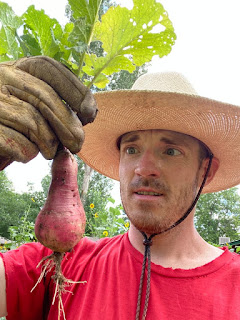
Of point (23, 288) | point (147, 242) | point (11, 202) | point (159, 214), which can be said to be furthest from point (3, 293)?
point (11, 202)

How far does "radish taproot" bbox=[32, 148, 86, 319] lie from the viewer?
1073mm

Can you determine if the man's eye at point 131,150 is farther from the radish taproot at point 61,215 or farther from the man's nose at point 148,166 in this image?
the radish taproot at point 61,215

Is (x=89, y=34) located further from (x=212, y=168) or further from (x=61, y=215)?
(x=212, y=168)

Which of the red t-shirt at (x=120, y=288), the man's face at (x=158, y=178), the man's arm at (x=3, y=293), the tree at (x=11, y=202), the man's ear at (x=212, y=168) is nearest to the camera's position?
the red t-shirt at (x=120, y=288)

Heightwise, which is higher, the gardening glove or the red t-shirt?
the gardening glove

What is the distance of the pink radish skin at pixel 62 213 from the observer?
107cm

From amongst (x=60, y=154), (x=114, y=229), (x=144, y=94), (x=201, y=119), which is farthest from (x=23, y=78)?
(x=114, y=229)

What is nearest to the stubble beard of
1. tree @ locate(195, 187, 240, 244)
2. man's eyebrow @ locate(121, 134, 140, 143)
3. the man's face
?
the man's face

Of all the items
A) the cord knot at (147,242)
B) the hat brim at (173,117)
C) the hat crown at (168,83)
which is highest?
the hat crown at (168,83)

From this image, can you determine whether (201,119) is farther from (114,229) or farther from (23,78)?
(114,229)

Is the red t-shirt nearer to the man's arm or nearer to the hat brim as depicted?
the man's arm

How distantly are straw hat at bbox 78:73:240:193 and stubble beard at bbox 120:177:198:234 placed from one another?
1.18 feet

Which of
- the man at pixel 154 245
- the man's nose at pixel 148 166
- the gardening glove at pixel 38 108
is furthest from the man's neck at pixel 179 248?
the gardening glove at pixel 38 108

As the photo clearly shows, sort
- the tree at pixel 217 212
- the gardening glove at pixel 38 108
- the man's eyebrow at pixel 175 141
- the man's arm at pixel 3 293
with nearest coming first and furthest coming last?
the gardening glove at pixel 38 108, the man's arm at pixel 3 293, the man's eyebrow at pixel 175 141, the tree at pixel 217 212
